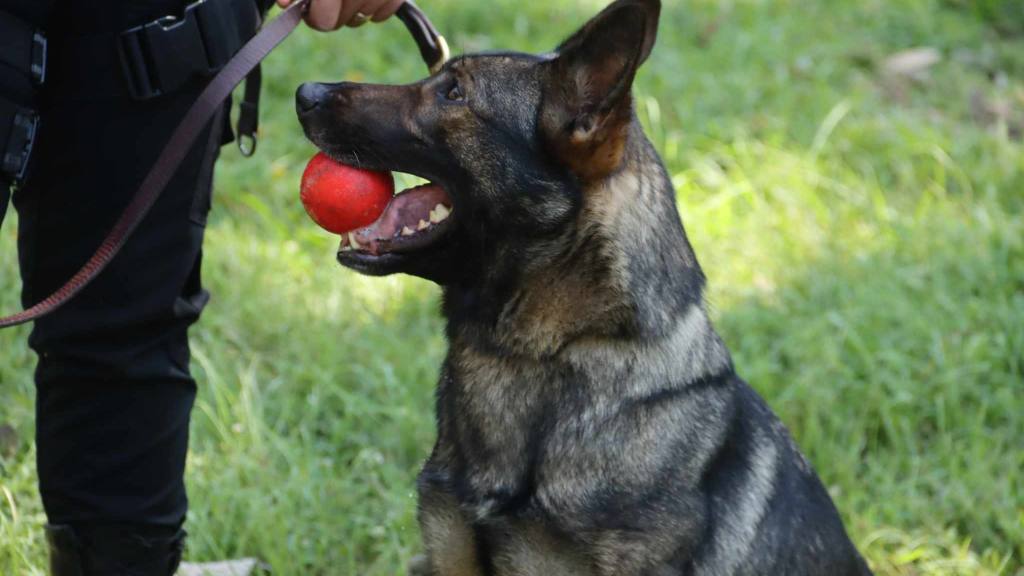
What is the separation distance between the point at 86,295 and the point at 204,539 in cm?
99

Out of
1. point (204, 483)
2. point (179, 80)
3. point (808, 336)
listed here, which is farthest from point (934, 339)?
point (179, 80)

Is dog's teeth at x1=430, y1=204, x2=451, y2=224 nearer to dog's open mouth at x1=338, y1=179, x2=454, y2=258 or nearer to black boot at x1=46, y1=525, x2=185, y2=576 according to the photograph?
dog's open mouth at x1=338, y1=179, x2=454, y2=258

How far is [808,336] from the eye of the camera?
166 inches

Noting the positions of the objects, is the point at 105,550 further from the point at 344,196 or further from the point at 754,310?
the point at 754,310

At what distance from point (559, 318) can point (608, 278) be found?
0.43ft

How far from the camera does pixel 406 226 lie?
2.49m

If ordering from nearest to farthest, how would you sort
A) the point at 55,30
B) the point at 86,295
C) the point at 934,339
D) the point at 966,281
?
the point at 55,30
the point at 86,295
the point at 934,339
the point at 966,281

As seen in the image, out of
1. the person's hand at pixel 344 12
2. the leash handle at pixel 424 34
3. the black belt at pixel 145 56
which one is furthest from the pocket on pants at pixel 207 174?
the leash handle at pixel 424 34

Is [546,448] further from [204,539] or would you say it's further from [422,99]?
[204,539]

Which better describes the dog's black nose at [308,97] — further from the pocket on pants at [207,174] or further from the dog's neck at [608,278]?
the dog's neck at [608,278]

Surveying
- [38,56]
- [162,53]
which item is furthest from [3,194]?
[162,53]

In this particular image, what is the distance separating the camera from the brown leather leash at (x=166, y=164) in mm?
2217

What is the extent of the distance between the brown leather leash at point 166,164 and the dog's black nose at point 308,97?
5.8 inches

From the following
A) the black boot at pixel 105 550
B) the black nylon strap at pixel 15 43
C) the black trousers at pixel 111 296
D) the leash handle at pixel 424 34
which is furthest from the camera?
the leash handle at pixel 424 34
